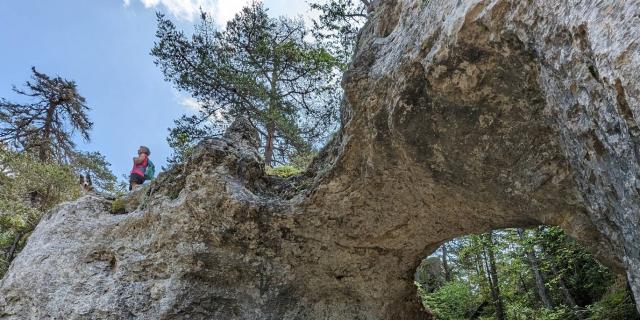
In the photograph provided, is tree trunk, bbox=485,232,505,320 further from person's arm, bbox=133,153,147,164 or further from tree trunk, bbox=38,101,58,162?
tree trunk, bbox=38,101,58,162

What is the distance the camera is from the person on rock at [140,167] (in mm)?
9100

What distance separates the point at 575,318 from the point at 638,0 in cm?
1089

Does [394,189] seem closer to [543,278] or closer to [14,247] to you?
[543,278]

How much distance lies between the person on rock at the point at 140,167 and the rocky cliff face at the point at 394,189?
1523 millimetres

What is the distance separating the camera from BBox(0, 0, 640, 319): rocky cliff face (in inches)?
120

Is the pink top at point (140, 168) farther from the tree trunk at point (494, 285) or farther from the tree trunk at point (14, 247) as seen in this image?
the tree trunk at point (494, 285)

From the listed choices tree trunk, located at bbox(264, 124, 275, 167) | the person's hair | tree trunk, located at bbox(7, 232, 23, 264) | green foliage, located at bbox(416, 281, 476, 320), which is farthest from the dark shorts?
green foliage, located at bbox(416, 281, 476, 320)

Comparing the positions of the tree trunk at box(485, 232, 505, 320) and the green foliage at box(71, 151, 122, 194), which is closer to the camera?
the tree trunk at box(485, 232, 505, 320)

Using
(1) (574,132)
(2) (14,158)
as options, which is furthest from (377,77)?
(2) (14,158)

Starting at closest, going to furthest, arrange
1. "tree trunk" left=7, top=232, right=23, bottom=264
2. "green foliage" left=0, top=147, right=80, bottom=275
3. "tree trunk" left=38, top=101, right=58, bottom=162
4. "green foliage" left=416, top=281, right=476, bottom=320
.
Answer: "green foliage" left=416, top=281, right=476, bottom=320 → "tree trunk" left=7, top=232, right=23, bottom=264 → "green foliage" left=0, top=147, right=80, bottom=275 → "tree trunk" left=38, top=101, right=58, bottom=162

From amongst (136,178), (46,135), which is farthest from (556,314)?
(46,135)

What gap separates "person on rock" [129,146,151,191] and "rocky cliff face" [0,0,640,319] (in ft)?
5.00

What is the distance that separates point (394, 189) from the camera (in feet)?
19.2

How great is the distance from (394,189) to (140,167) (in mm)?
6099
